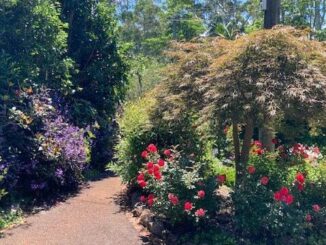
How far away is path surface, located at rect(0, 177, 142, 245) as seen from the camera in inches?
196

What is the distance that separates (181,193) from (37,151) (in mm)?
3082

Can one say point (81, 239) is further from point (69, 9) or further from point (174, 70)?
point (69, 9)

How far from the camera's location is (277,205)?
174 inches

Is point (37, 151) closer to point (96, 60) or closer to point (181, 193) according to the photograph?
point (181, 193)

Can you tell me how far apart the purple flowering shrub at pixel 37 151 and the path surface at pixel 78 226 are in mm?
547

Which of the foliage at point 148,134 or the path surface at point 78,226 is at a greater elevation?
the foliage at point 148,134

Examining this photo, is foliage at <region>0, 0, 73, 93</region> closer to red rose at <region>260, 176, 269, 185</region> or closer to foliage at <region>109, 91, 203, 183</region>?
foliage at <region>109, 91, 203, 183</region>

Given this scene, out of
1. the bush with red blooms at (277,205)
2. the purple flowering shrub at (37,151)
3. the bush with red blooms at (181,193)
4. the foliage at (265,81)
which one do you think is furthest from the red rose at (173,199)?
the purple flowering shrub at (37,151)

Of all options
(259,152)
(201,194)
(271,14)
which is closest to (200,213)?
(201,194)

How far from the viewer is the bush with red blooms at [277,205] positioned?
4379 mm

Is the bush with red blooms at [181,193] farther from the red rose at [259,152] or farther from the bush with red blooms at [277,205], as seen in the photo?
the red rose at [259,152]

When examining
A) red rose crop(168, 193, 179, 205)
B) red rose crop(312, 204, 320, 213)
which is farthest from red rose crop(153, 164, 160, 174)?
red rose crop(312, 204, 320, 213)

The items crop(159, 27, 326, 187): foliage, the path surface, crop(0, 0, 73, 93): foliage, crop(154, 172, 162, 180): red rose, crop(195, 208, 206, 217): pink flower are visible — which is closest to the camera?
crop(159, 27, 326, 187): foliage

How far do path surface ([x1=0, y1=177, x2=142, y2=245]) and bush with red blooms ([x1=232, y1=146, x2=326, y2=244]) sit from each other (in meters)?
1.45
